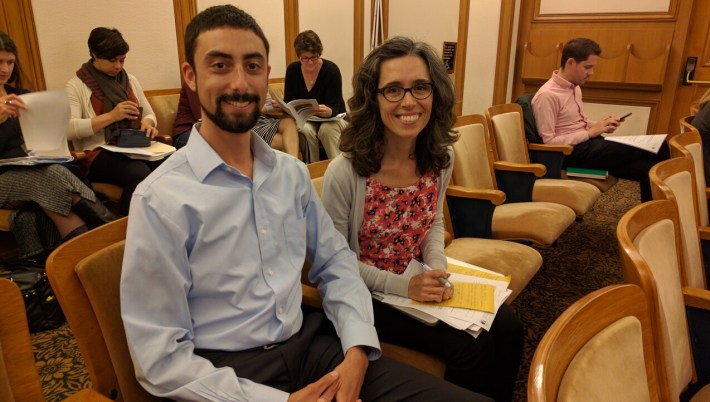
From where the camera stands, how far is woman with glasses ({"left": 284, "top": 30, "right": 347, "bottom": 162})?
4027 mm

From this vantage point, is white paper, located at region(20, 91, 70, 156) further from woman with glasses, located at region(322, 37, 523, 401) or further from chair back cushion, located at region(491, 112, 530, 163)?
chair back cushion, located at region(491, 112, 530, 163)

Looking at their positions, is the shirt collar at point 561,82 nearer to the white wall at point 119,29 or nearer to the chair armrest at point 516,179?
the chair armrest at point 516,179

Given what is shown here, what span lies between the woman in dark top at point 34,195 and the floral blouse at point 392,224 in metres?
1.67

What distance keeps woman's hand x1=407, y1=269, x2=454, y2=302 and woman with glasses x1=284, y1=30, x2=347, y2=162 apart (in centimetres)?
272

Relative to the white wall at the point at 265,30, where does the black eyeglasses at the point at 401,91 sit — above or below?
below

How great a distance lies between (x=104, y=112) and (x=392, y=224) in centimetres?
229

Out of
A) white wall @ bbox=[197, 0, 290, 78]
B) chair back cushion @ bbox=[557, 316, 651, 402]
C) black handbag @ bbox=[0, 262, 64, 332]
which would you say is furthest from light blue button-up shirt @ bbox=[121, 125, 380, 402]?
white wall @ bbox=[197, 0, 290, 78]

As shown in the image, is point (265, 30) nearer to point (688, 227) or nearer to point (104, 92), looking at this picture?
point (104, 92)

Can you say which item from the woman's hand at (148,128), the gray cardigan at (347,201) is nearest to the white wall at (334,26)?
the woman's hand at (148,128)

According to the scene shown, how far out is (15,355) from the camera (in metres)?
0.89

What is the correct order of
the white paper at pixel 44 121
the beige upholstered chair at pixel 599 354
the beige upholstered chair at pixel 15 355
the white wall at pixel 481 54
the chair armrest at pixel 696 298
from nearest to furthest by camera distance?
the beige upholstered chair at pixel 599 354
the beige upholstered chair at pixel 15 355
the chair armrest at pixel 696 298
the white paper at pixel 44 121
the white wall at pixel 481 54

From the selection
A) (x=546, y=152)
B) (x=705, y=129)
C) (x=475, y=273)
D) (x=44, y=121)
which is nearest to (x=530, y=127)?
(x=546, y=152)

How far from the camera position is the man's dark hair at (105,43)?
288 centimetres

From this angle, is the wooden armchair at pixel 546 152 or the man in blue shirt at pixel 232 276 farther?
→ the wooden armchair at pixel 546 152
